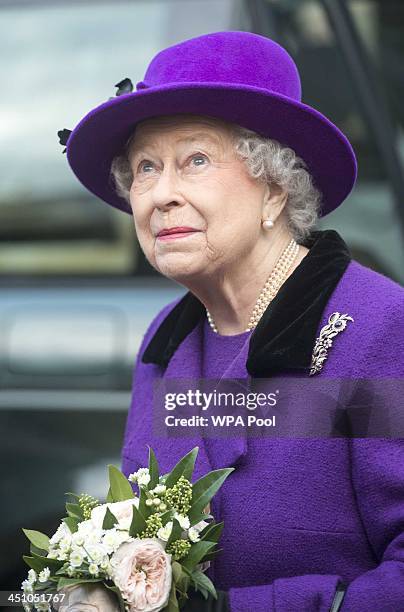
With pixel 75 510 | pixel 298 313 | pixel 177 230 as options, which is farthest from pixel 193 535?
pixel 177 230

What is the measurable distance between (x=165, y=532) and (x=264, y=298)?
22.2 inches

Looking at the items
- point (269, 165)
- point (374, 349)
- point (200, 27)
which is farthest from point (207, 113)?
point (200, 27)

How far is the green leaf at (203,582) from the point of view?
2.14 metres

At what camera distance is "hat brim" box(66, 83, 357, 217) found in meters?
2.33

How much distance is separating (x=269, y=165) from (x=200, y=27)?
1.54 meters

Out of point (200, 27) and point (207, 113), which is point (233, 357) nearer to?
point (207, 113)

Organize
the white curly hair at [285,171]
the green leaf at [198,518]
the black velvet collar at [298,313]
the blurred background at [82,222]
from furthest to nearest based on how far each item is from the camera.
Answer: the blurred background at [82,222]
the white curly hair at [285,171]
the black velvet collar at [298,313]
the green leaf at [198,518]

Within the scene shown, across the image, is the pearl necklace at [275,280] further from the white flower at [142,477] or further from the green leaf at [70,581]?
the green leaf at [70,581]

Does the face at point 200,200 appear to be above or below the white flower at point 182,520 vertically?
above

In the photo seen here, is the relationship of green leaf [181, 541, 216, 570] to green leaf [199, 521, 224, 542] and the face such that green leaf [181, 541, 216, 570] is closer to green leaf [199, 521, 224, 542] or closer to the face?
green leaf [199, 521, 224, 542]

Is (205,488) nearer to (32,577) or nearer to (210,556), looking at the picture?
(210,556)

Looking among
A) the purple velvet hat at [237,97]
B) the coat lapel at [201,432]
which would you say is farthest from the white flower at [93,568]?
the purple velvet hat at [237,97]

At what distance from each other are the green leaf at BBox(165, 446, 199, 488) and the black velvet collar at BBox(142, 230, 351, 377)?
22cm

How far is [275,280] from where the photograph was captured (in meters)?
2.46
